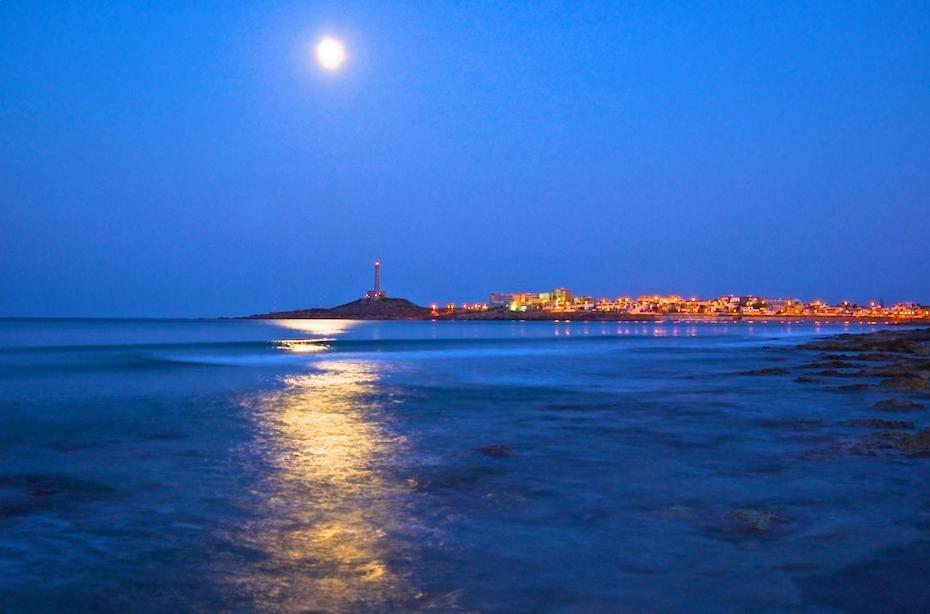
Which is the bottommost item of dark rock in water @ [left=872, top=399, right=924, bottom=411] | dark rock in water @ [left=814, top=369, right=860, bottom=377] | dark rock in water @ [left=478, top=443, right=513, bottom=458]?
dark rock in water @ [left=814, top=369, right=860, bottom=377]

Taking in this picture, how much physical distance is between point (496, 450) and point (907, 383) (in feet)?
43.4

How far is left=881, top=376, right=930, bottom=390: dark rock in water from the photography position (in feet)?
59.0

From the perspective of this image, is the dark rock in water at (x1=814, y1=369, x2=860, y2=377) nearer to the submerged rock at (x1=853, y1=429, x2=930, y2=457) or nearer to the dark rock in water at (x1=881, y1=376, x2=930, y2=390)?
the dark rock in water at (x1=881, y1=376, x2=930, y2=390)

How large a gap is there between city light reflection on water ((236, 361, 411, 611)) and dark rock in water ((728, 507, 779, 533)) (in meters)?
3.16

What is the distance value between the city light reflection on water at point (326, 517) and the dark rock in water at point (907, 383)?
1328 cm

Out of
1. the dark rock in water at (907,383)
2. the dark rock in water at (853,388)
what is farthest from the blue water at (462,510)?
the dark rock in water at (907,383)

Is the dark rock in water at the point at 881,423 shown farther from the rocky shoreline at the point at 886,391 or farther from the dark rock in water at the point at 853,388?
the dark rock in water at the point at 853,388

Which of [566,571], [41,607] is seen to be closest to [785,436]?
[566,571]

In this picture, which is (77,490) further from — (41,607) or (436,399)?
(436,399)

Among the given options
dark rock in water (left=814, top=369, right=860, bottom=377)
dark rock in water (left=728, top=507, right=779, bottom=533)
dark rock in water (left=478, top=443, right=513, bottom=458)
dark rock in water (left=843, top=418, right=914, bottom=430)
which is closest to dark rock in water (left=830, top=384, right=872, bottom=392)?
dark rock in water (left=814, top=369, right=860, bottom=377)

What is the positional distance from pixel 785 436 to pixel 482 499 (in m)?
6.40

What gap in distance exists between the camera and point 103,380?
26.4 m

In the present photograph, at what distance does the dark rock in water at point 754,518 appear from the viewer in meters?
6.51

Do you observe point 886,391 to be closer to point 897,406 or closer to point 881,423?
point 897,406
